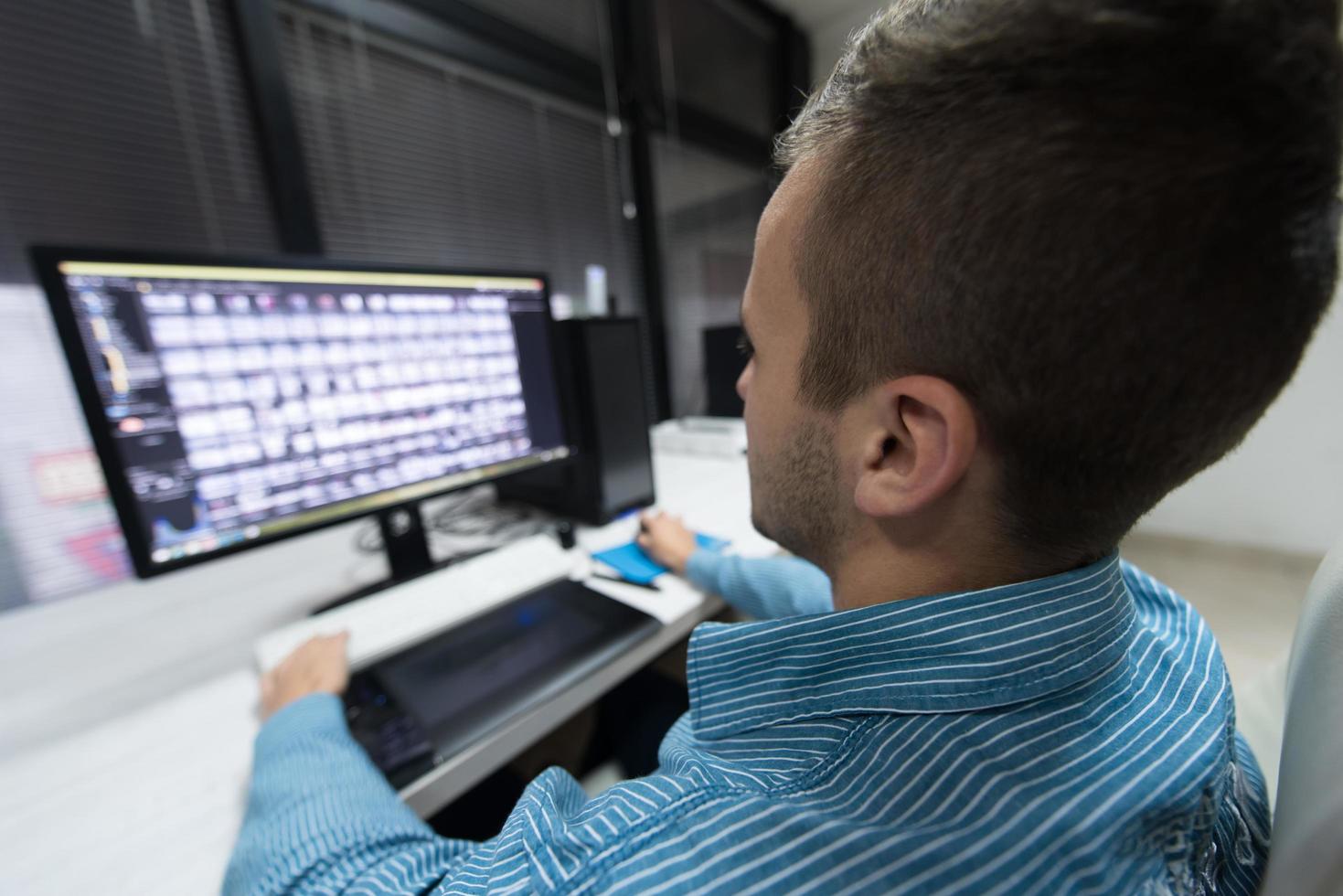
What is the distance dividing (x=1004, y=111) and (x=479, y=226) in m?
1.57

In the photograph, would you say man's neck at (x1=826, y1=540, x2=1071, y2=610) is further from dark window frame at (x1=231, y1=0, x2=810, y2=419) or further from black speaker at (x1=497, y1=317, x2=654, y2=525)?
black speaker at (x1=497, y1=317, x2=654, y2=525)

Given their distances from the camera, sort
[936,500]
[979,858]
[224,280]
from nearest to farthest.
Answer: [979,858] → [936,500] → [224,280]

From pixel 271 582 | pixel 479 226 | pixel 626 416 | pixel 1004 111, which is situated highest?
pixel 479 226

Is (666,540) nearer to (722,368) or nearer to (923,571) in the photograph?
(923,571)

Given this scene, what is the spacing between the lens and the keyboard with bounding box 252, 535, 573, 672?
653mm

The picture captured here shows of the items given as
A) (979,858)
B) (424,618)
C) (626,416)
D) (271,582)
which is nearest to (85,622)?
(271,582)

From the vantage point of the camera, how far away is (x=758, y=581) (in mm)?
729

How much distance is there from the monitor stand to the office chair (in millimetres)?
924

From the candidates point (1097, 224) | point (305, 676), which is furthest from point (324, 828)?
point (1097, 224)

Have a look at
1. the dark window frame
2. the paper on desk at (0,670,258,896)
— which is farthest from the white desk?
the dark window frame

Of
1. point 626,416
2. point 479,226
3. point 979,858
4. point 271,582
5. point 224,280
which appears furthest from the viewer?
point 479,226

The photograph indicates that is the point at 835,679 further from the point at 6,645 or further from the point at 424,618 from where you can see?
the point at 6,645

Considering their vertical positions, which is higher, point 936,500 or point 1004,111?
point 1004,111

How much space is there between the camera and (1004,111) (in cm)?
28
